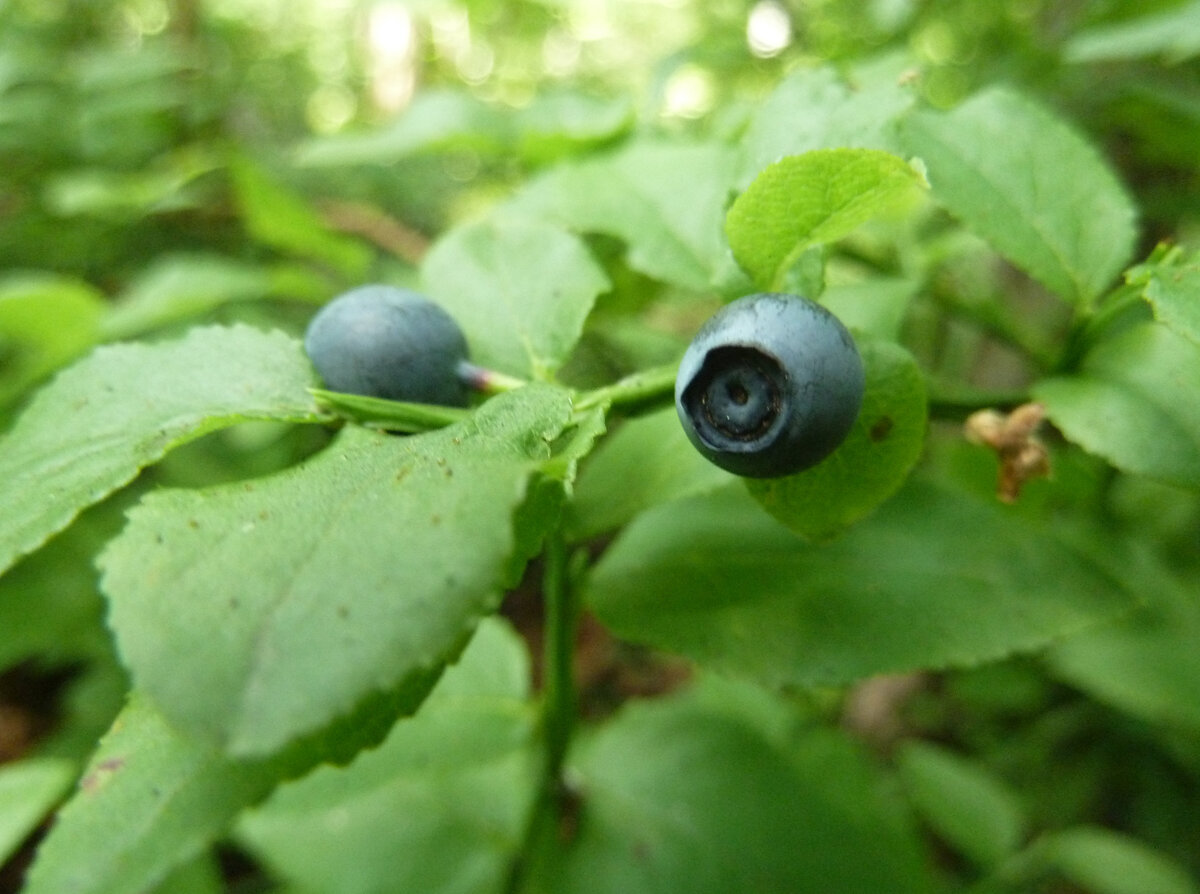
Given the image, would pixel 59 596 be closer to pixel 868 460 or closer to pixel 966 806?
pixel 868 460

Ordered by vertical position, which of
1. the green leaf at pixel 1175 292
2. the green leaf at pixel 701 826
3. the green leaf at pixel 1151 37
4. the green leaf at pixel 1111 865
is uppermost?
the green leaf at pixel 1151 37

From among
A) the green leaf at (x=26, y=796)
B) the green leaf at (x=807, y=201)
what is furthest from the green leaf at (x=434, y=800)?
the green leaf at (x=807, y=201)

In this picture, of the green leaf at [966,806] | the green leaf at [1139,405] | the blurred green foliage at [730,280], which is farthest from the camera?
the green leaf at [966,806]

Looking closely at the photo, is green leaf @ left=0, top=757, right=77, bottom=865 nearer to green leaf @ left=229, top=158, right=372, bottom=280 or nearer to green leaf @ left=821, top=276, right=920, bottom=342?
green leaf @ left=229, top=158, right=372, bottom=280

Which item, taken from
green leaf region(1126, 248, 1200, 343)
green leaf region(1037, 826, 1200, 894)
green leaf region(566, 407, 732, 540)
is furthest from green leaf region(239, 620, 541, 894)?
green leaf region(1037, 826, 1200, 894)

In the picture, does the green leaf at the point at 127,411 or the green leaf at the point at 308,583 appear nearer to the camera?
the green leaf at the point at 308,583

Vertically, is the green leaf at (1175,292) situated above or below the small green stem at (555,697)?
above

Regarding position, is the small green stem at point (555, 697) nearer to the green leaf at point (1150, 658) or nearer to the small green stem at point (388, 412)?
the small green stem at point (388, 412)
